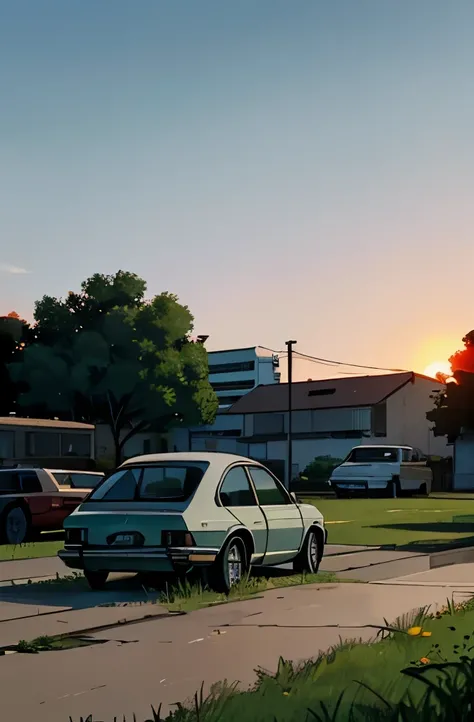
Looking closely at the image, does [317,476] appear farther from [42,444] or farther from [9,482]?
[9,482]

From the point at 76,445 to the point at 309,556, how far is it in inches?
860

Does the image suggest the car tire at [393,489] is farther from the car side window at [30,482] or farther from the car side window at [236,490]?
the car side window at [236,490]

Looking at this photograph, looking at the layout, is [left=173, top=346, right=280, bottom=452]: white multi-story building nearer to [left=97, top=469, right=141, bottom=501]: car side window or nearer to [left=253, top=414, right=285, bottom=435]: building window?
[left=253, top=414, right=285, bottom=435]: building window

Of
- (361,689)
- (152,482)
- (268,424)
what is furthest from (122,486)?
(268,424)

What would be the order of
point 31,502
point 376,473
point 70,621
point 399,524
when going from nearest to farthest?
point 70,621, point 31,502, point 399,524, point 376,473

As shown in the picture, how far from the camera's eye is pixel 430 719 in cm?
516

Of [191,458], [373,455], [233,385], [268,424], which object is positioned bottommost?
[191,458]

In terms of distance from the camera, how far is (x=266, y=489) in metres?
14.5

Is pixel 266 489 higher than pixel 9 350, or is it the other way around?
pixel 9 350

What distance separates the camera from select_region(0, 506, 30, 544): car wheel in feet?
72.8

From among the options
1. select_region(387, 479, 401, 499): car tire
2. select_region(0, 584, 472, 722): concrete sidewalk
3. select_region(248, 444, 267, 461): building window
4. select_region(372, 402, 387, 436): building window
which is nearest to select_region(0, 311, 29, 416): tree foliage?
select_region(248, 444, 267, 461): building window

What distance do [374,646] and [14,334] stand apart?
74.2 metres

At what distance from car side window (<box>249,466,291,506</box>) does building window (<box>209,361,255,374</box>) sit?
481ft

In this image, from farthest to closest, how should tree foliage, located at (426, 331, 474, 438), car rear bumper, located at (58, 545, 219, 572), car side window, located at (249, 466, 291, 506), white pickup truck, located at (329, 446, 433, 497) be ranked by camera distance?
white pickup truck, located at (329, 446, 433, 497) < tree foliage, located at (426, 331, 474, 438) < car side window, located at (249, 466, 291, 506) < car rear bumper, located at (58, 545, 219, 572)
